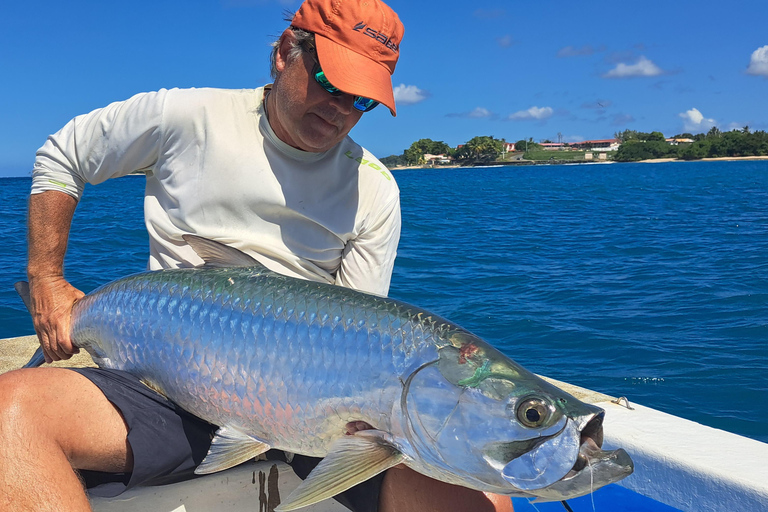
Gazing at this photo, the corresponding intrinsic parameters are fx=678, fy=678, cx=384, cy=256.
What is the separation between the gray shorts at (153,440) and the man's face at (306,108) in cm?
106

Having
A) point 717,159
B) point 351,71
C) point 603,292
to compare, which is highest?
point 717,159

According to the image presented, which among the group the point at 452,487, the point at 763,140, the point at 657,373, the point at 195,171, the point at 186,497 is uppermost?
the point at 763,140

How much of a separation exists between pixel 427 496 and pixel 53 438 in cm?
108

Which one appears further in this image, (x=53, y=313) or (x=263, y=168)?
(x=263, y=168)

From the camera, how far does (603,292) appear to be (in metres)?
10.8

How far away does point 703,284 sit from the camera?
1115 cm

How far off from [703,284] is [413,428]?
10.7 metres

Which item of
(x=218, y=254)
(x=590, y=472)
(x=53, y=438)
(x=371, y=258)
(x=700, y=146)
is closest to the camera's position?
(x=590, y=472)

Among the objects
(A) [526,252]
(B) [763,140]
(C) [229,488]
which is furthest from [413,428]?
(B) [763,140]

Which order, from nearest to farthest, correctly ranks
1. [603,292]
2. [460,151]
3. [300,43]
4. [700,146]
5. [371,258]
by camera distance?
[300,43] → [371,258] → [603,292] → [700,146] → [460,151]

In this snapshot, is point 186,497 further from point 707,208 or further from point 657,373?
point 707,208

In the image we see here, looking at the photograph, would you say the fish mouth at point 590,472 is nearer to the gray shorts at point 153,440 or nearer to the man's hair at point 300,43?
the gray shorts at point 153,440

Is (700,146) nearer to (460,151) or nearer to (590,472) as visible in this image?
(460,151)

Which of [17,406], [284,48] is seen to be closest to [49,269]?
[17,406]
